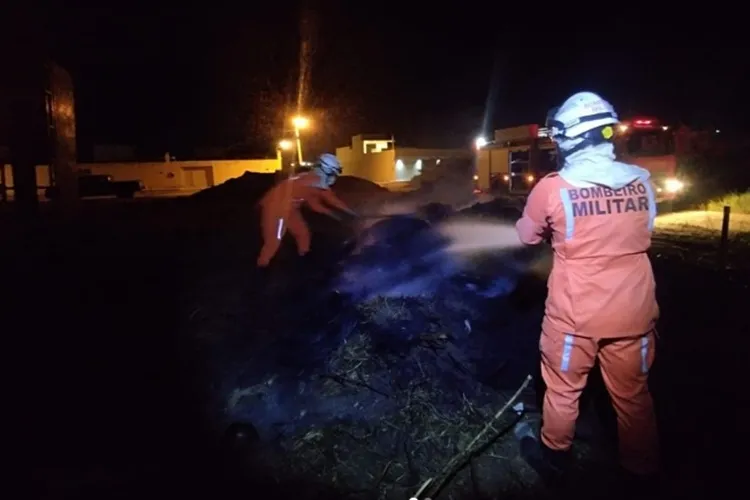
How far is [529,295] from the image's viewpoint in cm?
568

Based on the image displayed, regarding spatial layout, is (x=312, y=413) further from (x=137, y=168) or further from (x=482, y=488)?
(x=137, y=168)

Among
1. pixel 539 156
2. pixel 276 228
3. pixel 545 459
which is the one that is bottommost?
pixel 545 459

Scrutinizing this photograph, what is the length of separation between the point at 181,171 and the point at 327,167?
3893 centimetres

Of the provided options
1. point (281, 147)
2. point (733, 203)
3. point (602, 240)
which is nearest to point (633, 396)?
point (602, 240)

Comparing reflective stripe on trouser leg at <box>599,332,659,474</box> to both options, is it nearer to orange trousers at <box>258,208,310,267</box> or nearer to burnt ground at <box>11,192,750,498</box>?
burnt ground at <box>11,192,750,498</box>

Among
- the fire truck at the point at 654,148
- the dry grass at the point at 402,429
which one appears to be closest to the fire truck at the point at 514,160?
the fire truck at the point at 654,148

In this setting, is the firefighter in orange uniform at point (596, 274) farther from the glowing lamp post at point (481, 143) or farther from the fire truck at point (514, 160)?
the glowing lamp post at point (481, 143)

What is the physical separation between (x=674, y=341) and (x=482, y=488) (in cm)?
291

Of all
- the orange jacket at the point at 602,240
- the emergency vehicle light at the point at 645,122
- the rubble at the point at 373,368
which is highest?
the emergency vehicle light at the point at 645,122

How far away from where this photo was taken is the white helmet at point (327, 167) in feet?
21.7

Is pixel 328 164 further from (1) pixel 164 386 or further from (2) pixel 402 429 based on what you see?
(2) pixel 402 429

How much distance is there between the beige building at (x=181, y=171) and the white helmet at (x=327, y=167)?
3608 centimetres

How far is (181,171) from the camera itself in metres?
43.1

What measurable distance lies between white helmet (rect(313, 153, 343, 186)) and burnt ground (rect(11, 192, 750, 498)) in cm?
132
